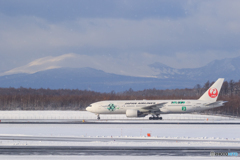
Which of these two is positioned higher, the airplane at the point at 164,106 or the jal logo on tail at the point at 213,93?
the jal logo on tail at the point at 213,93

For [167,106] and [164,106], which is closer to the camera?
[167,106]

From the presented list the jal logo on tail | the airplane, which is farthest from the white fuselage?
the jal logo on tail

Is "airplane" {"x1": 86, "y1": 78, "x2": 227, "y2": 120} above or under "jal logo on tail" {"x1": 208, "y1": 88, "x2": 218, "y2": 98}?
under

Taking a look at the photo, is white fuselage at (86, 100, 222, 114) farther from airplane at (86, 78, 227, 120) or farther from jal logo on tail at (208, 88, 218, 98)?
jal logo on tail at (208, 88, 218, 98)

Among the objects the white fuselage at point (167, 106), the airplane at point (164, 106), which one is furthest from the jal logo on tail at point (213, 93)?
the white fuselage at point (167, 106)

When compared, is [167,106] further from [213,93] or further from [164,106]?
[213,93]

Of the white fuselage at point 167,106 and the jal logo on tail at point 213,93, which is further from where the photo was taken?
the jal logo on tail at point 213,93

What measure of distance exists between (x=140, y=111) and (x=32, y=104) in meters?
53.8

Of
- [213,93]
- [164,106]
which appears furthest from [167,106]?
[213,93]

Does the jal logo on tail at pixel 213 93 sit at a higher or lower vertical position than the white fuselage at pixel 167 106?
higher

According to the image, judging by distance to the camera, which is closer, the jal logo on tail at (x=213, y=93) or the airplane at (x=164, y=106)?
the airplane at (x=164, y=106)

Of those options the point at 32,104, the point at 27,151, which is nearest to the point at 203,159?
the point at 27,151

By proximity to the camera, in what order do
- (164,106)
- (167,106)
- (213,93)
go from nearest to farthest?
(167,106), (164,106), (213,93)

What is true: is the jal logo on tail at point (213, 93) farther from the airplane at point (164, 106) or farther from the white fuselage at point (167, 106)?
the white fuselage at point (167, 106)
